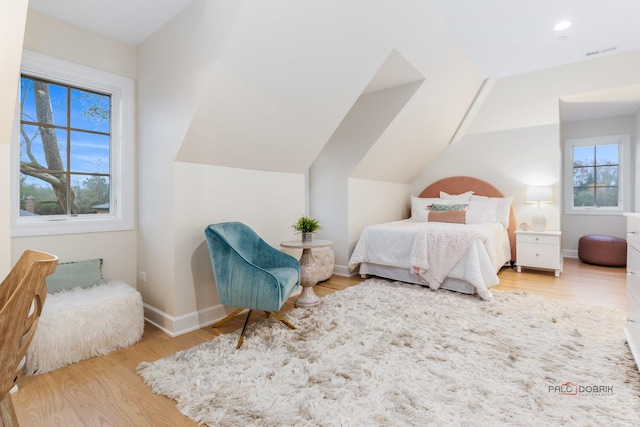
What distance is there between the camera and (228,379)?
1.74 meters

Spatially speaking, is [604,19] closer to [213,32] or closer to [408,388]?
[213,32]

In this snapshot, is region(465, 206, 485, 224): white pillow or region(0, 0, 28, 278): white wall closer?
region(0, 0, 28, 278): white wall

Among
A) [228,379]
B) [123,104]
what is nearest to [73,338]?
[228,379]

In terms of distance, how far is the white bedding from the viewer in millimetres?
3225

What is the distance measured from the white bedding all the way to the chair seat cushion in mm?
1649

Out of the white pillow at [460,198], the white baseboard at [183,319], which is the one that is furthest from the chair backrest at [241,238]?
the white pillow at [460,198]

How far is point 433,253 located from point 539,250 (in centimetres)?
182

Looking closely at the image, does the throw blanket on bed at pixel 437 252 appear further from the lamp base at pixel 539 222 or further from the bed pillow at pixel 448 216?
the lamp base at pixel 539 222

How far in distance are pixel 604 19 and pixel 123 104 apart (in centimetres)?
436

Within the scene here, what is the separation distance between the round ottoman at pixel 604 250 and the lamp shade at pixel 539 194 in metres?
1.13

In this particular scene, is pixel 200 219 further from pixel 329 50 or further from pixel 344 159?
pixel 344 159

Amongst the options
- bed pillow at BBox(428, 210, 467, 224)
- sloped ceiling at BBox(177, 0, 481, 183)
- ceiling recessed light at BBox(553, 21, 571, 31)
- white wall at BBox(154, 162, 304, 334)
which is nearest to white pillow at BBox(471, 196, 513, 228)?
bed pillow at BBox(428, 210, 467, 224)

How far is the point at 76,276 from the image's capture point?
2.40 m

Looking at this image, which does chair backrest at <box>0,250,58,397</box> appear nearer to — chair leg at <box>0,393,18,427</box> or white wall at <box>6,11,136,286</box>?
chair leg at <box>0,393,18,427</box>
